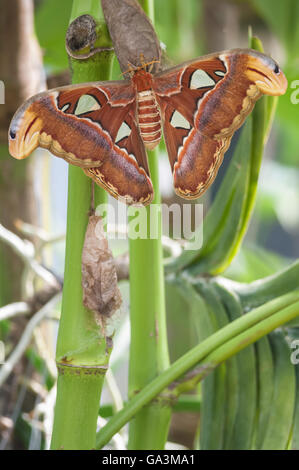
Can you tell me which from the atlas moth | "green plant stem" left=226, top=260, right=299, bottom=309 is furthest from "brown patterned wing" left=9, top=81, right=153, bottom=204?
"green plant stem" left=226, top=260, right=299, bottom=309

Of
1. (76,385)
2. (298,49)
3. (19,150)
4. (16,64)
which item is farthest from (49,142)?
(298,49)

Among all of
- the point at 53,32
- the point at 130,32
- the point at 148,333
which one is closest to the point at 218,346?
the point at 148,333

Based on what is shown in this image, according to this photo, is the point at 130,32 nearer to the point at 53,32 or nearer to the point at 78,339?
the point at 78,339

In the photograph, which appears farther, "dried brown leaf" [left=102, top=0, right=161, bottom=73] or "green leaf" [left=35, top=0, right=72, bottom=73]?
"green leaf" [left=35, top=0, right=72, bottom=73]

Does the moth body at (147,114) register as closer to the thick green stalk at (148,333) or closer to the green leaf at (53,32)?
the thick green stalk at (148,333)

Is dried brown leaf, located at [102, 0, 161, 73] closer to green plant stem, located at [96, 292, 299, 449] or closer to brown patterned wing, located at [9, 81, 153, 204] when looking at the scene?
brown patterned wing, located at [9, 81, 153, 204]

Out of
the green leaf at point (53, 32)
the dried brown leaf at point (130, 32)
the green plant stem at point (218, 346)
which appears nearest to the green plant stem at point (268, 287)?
the green plant stem at point (218, 346)
